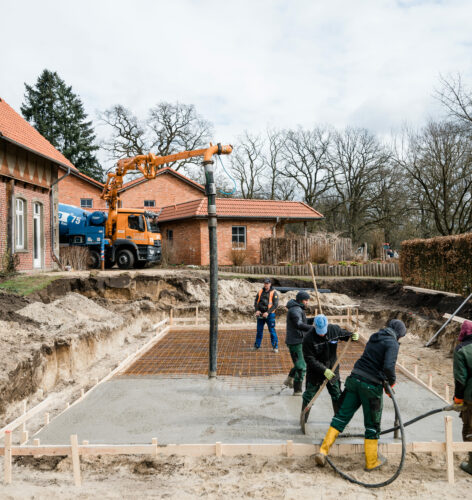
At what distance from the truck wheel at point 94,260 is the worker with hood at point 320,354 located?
1415 centimetres

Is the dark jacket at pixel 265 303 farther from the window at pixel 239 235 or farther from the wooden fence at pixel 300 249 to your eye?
the window at pixel 239 235

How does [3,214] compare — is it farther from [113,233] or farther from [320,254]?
[320,254]

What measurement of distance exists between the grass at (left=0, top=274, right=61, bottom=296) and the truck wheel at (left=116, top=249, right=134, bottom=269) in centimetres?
455

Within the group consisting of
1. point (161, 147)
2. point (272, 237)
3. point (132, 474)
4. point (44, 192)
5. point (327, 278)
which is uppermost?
point (161, 147)

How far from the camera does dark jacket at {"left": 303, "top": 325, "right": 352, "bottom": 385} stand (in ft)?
16.9

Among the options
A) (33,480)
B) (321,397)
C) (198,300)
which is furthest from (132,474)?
(198,300)

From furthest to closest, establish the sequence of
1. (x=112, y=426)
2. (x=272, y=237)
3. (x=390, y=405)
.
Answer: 1. (x=272, y=237)
2. (x=390, y=405)
3. (x=112, y=426)

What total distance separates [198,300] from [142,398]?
8.92 metres

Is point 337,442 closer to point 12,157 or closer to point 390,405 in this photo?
point 390,405

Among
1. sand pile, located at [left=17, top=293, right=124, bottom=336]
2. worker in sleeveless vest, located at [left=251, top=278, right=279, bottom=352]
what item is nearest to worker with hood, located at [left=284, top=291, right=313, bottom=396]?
worker in sleeveless vest, located at [left=251, top=278, right=279, bottom=352]

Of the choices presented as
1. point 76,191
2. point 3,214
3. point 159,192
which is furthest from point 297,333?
point 76,191

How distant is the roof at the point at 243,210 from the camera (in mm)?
22031

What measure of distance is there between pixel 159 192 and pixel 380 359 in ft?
88.6

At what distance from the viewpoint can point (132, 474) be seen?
4.42 meters
